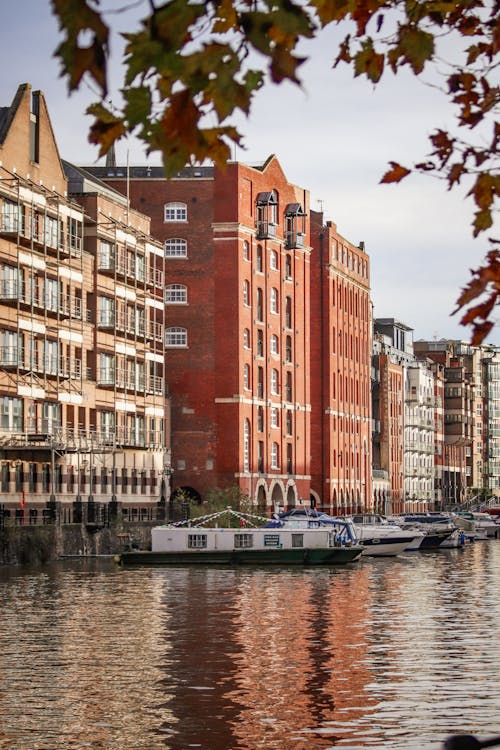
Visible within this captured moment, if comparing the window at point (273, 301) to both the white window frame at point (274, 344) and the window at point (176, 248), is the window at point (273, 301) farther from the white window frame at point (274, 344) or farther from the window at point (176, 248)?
the window at point (176, 248)

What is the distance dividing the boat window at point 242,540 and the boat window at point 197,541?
1.60 meters

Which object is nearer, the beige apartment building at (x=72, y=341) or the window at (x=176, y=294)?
the beige apartment building at (x=72, y=341)

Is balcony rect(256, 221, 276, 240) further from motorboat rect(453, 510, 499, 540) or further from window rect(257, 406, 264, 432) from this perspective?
motorboat rect(453, 510, 499, 540)

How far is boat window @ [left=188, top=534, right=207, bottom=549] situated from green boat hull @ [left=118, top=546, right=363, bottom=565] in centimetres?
92

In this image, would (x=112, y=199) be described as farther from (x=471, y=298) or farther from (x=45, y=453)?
(x=471, y=298)

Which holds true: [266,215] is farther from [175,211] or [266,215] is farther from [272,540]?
[272,540]

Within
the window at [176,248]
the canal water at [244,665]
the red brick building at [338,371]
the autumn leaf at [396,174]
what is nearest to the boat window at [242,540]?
the canal water at [244,665]

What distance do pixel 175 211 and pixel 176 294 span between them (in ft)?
21.4

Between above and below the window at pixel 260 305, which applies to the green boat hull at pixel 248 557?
below

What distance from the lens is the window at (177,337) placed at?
118 metres

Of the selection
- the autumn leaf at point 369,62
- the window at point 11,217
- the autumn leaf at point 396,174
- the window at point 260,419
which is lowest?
the autumn leaf at point 396,174

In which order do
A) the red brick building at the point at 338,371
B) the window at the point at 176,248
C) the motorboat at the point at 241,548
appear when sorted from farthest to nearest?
the red brick building at the point at 338,371, the window at the point at 176,248, the motorboat at the point at 241,548

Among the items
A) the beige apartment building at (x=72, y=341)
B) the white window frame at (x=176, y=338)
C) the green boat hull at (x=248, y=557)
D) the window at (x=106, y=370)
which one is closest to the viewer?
the green boat hull at (x=248, y=557)

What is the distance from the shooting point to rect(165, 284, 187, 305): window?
11844 cm
